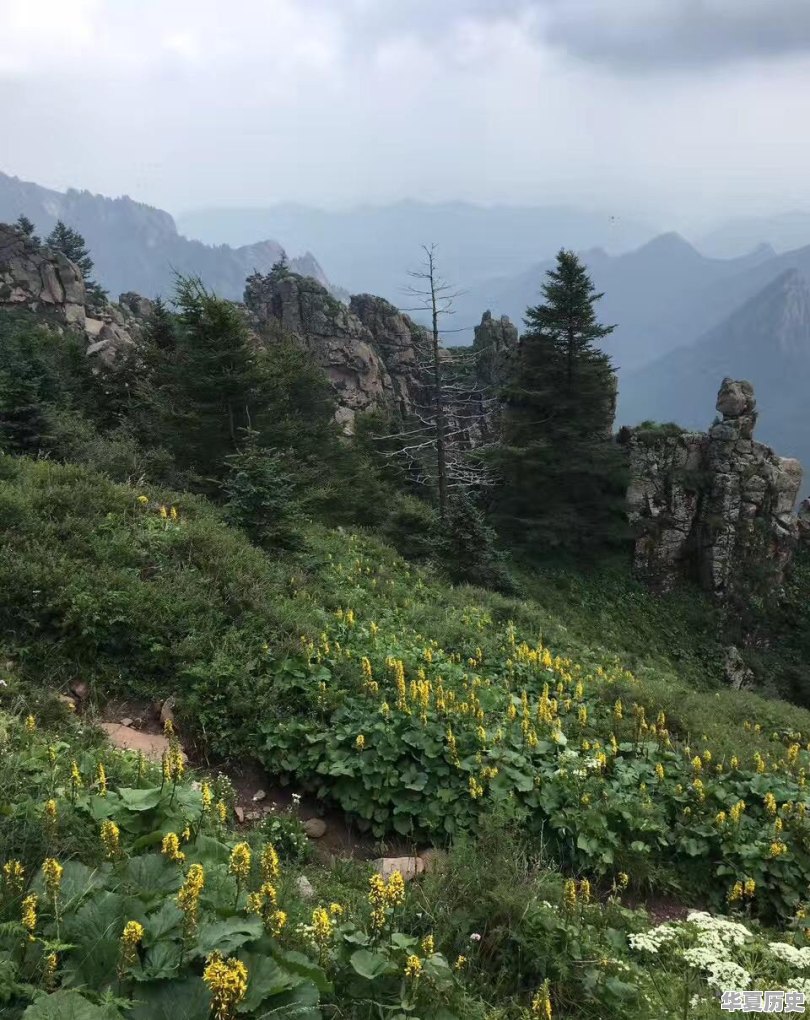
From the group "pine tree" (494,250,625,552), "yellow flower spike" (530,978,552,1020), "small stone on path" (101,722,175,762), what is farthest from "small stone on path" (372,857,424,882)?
"pine tree" (494,250,625,552)

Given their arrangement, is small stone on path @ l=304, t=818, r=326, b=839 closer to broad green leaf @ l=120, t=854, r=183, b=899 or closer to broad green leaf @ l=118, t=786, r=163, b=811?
broad green leaf @ l=118, t=786, r=163, b=811

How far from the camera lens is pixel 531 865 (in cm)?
454

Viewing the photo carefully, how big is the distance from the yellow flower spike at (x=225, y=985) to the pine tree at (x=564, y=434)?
2402cm

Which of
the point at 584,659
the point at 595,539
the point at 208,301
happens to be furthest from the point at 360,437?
the point at 584,659

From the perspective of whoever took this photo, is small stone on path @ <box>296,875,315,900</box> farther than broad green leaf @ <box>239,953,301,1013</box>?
Yes

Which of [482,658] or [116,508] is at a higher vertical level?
[116,508]

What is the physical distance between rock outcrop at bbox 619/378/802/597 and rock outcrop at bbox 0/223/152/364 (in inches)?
1341

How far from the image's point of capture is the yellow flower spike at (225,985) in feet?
7.48

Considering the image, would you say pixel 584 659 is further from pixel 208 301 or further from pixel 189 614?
pixel 208 301

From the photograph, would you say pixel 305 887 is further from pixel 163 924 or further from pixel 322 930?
pixel 163 924

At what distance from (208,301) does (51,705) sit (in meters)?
14.1

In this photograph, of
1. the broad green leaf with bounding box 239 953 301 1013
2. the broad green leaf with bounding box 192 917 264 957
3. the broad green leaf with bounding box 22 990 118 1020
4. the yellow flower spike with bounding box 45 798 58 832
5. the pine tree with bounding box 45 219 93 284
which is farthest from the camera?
the pine tree with bounding box 45 219 93 284

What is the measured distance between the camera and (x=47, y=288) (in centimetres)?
4381

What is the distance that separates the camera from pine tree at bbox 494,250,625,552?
26.1 m
